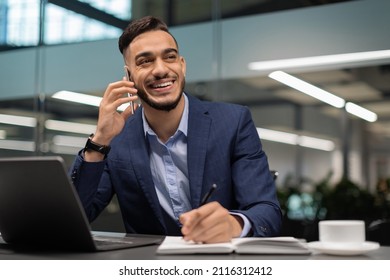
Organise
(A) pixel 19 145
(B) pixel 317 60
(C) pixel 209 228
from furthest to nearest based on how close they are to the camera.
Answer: (A) pixel 19 145
(B) pixel 317 60
(C) pixel 209 228

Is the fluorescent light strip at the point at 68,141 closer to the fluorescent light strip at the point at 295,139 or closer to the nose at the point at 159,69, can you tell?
the fluorescent light strip at the point at 295,139

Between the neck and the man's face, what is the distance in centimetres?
5

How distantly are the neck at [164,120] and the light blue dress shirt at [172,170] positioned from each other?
0.09 ft

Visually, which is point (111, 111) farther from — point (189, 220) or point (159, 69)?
point (189, 220)

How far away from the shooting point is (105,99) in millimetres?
1864

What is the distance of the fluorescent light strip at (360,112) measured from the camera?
3940 millimetres

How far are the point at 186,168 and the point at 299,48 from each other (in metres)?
2.48

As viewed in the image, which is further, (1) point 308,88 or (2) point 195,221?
(1) point 308,88

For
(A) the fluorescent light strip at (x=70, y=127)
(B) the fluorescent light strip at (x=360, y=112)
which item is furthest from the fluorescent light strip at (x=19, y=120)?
(B) the fluorescent light strip at (x=360, y=112)

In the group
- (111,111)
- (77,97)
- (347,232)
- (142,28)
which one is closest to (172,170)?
(111,111)

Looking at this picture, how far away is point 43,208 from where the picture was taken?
1.10 metres

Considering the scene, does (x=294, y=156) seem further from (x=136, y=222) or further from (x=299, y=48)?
(x=136, y=222)

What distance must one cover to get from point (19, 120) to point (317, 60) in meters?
2.80
